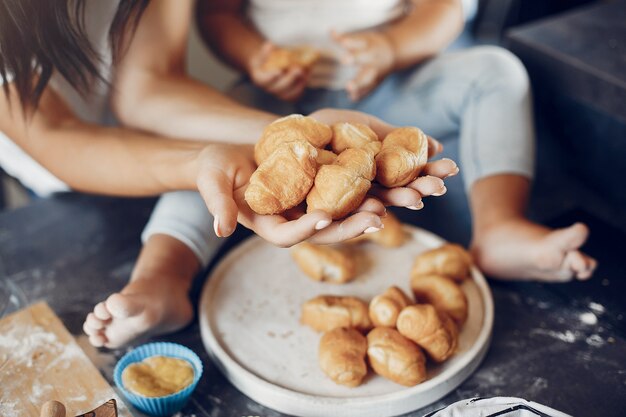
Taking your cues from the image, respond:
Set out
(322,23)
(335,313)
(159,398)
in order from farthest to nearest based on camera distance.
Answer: (322,23), (335,313), (159,398)

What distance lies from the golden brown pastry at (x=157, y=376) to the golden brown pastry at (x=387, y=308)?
266 mm

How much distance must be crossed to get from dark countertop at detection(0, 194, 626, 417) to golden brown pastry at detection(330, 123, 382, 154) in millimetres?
370

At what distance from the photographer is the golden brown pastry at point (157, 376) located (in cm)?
91

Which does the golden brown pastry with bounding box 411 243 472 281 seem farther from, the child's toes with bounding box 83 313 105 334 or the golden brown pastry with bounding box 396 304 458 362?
the child's toes with bounding box 83 313 105 334

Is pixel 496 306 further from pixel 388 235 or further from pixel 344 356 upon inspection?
pixel 344 356

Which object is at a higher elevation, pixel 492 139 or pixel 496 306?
pixel 492 139

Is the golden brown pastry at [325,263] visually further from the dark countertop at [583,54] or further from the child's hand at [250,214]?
the dark countertop at [583,54]

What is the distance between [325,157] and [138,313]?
1.16ft

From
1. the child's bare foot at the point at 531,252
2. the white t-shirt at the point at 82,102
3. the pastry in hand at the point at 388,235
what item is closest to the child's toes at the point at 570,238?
the child's bare foot at the point at 531,252

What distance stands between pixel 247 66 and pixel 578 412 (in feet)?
2.99

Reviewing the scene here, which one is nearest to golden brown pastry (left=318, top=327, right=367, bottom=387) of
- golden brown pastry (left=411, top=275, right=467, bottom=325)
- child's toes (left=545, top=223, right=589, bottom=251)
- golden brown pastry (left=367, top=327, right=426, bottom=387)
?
golden brown pastry (left=367, top=327, right=426, bottom=387)

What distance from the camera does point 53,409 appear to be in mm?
836

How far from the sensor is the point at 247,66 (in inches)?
57.1

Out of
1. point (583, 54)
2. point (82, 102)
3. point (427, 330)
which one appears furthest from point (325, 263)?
point (583, 54)
